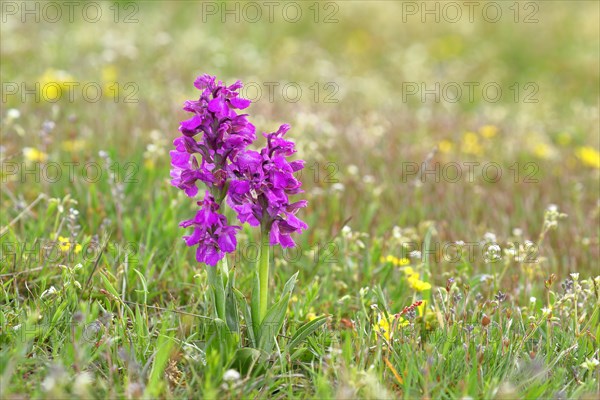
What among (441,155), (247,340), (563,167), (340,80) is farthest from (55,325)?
(340,80)

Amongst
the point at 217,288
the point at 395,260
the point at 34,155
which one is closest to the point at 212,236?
the point at 217,288

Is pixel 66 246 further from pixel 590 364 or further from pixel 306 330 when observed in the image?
pixel 590 364

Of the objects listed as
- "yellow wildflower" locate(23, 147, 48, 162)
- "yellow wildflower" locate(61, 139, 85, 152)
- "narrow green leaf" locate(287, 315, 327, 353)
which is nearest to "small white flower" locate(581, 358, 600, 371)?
"narrow green leaf" locate(287, 315, 327, 353)

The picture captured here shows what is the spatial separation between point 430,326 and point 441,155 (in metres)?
3.15

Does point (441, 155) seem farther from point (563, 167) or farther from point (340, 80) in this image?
point (340, 80)

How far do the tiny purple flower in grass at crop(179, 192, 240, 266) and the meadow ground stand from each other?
34 centimetres

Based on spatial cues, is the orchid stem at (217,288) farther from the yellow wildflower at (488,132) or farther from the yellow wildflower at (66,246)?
the yellow wildflower at (488,132)

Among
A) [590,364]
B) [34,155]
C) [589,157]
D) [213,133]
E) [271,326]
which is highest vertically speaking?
[213,133]

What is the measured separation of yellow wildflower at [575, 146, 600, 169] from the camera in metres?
6.08

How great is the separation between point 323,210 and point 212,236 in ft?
7.20

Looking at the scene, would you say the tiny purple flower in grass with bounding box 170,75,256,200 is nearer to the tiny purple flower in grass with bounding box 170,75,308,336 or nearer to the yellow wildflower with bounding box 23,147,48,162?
the tiny purple flower in grass with bounding box 170,75,308,336

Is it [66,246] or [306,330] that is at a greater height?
[66,246]

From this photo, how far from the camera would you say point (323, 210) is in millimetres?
4668

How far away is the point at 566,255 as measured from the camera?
4359mm
